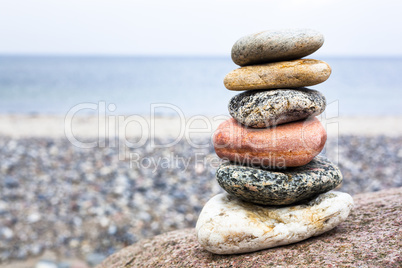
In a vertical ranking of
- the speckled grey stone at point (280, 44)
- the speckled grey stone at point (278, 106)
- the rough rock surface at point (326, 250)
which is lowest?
the rough rock surface at point (326, 250)

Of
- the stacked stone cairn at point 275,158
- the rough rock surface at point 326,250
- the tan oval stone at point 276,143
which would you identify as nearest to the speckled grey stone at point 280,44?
the stacked stone cairn at point 275,158

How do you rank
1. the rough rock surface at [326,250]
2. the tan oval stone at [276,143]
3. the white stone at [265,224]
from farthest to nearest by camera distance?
1. the tan oval stone at [276,143]
2. the white stone at [265,224]
3. the rough rock surface at [326,250]

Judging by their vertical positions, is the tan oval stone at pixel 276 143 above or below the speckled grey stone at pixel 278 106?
below

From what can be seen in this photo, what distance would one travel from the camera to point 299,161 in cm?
295

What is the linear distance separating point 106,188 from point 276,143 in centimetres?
526

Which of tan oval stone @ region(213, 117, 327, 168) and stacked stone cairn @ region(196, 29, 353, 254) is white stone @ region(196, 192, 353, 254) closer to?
stacked stone cairn @ region(196, 29, 353, 254)

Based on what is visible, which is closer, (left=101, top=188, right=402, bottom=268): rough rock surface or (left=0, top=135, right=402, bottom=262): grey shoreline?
(left=101, top=188, right=402, bottom=268): rough rock surface

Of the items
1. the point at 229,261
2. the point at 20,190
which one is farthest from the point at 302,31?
the point at 20,190

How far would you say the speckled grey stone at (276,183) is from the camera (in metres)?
2.82

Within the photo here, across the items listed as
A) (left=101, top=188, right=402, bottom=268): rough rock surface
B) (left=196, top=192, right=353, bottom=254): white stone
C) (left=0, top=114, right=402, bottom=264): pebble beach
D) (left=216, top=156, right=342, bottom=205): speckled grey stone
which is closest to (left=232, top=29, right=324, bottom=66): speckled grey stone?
(left=216, top=156, right=342, bottom=205): speckled grey stone

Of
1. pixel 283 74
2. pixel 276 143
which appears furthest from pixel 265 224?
pixel 283 74

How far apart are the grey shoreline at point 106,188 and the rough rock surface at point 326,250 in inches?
91.1

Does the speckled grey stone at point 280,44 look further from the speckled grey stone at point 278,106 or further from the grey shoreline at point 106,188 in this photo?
the grey shoreline at point 106,188

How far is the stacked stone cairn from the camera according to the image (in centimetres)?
282
